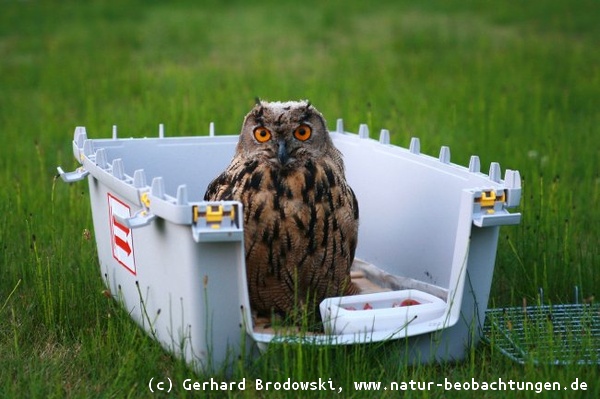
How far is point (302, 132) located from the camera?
364 cm

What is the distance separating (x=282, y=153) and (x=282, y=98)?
366 centimetres

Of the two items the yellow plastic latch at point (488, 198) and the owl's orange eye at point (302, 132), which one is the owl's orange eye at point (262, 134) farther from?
the yellow plastic latch at point (488, 198)

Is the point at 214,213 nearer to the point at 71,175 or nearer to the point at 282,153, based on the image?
the point at 282,153

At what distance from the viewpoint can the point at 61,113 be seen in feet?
23.9

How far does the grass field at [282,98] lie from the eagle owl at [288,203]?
17.6 inches

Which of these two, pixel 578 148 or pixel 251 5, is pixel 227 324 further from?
pixel 251 5

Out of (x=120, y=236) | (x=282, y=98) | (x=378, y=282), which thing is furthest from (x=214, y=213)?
(x=282, y=98)

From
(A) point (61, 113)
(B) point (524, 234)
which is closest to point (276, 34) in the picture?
(A) point (61, 113)

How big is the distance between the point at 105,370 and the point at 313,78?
4746 millimetres

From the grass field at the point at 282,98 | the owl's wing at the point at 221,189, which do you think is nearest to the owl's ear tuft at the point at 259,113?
the owl's wing at the point at 221,189

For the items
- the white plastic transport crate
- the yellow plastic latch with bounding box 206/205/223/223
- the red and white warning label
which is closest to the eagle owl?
the white plastic transport crate

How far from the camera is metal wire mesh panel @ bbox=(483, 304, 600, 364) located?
3.25 metres

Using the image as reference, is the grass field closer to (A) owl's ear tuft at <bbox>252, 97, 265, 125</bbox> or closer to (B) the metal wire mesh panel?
(B) the metal wire mesh panel

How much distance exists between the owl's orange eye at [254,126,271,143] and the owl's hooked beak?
0.22 feet
